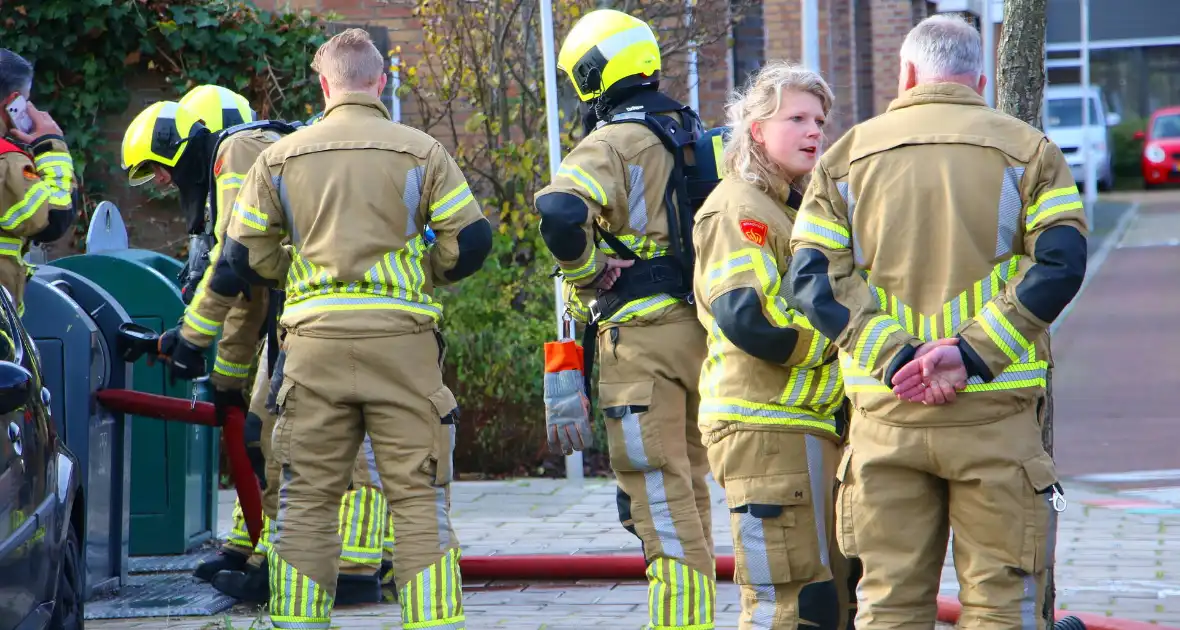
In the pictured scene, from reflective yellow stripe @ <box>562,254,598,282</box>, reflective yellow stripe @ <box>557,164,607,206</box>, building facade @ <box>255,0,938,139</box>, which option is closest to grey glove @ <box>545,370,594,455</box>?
reflective yellow stripe @ <box>562,254,598,282</box>

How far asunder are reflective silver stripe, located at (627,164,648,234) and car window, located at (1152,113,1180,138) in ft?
109

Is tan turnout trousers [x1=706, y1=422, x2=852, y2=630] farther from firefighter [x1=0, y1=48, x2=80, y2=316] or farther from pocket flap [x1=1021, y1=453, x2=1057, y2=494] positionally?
firefighter [x1=0, y1=48, x2=80, y2=316]

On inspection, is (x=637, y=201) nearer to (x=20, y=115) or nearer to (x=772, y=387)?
(x=772, y=387)

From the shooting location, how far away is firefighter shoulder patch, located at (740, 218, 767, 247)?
4316 mm

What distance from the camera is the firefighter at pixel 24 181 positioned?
6.20m

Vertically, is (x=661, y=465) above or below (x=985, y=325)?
below

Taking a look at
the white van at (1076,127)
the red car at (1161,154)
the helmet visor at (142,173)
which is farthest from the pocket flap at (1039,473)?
the red car at (1161,154)

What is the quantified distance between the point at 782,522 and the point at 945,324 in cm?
79

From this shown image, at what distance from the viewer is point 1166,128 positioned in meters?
35.8

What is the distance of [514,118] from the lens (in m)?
10.2

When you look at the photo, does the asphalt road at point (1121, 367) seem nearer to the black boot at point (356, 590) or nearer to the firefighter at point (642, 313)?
the black boot at point (356, 590)

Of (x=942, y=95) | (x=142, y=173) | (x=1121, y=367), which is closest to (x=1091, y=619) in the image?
(x=942, y=95)

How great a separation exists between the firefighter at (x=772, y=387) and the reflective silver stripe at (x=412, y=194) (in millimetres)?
976

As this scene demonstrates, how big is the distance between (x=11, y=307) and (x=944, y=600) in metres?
3.28
